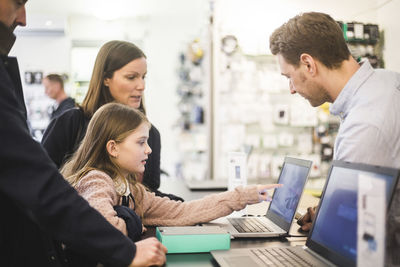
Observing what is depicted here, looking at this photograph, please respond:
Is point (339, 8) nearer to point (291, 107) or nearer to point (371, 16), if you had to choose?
point (371, 16)

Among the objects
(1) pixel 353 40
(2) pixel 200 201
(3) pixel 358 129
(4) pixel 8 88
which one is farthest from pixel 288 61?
(1) pixel 353 40

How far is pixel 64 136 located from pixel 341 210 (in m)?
1.49

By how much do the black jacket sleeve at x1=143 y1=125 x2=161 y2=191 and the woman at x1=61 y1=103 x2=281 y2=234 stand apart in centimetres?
52

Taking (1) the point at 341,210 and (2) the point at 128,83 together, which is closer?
(1) the point at 341,210

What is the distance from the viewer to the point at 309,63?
175 centimetres

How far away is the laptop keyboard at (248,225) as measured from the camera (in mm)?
1590

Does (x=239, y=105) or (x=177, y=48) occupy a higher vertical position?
(x=177, y=48)

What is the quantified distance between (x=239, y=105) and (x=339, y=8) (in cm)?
184

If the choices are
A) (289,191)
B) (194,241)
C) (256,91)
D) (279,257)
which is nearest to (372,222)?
(279,257)

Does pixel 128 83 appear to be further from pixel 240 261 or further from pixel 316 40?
pixel 240 261

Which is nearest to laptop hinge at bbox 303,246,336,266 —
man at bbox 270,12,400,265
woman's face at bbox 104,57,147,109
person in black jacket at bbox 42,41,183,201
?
man at bbox 270,12,400,265

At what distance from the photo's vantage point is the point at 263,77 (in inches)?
194

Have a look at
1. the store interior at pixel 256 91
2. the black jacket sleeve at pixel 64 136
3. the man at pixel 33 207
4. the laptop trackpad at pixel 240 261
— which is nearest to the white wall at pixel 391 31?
the store interior at pixel 256 91

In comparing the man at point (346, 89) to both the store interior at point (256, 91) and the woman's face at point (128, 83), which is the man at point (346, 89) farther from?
the store interior at point (256, 91)
